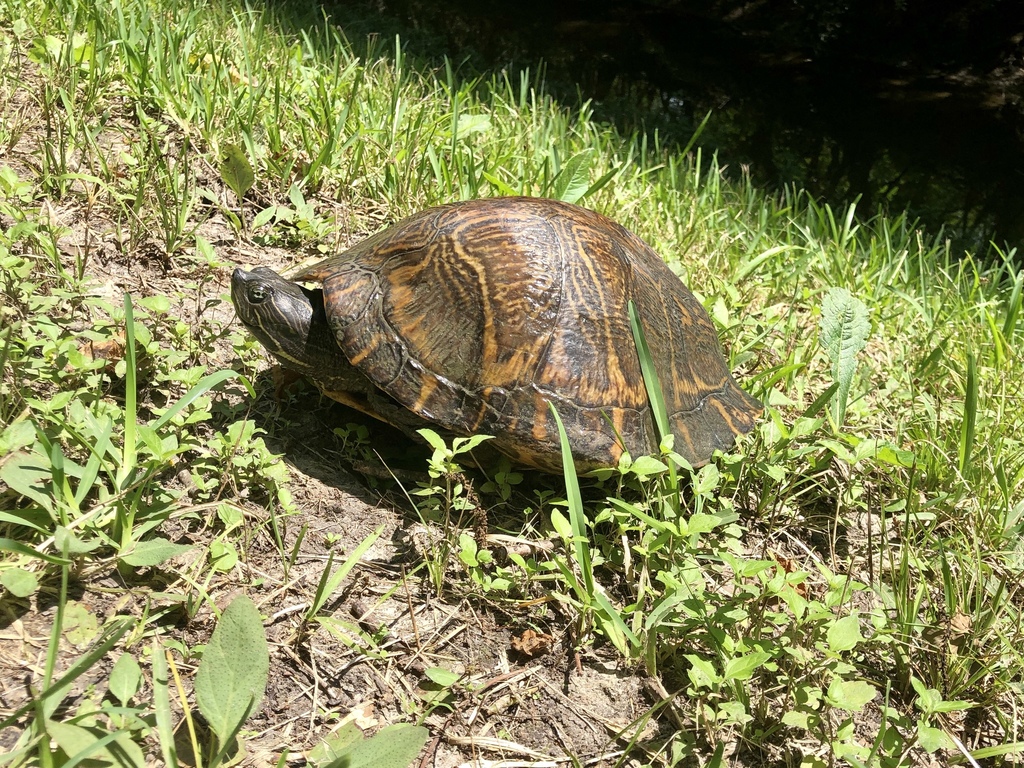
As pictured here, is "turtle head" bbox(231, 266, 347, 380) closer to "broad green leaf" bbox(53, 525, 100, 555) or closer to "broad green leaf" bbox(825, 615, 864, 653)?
"broad green leaf" bbox(53, 525, 100, 555)

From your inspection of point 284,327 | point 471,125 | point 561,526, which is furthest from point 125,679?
point 471,125

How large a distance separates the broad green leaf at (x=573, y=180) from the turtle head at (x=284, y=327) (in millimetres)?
1573

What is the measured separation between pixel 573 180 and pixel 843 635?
7.82 feet

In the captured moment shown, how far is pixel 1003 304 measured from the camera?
3.78 metres

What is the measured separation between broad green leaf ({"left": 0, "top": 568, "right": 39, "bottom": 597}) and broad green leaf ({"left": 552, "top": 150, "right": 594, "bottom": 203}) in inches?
103

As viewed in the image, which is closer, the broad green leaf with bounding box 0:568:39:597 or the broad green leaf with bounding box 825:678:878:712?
the broad green leaf with bounding box 0:568:39:597

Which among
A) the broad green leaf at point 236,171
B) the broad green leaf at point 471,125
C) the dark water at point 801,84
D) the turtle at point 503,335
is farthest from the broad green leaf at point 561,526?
the dark water at point 801,84

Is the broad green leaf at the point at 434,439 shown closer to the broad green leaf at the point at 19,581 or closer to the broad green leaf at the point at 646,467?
the broad green leaf at the point at 646,467

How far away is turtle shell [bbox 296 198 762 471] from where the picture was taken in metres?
2.14

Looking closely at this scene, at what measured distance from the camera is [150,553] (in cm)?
163

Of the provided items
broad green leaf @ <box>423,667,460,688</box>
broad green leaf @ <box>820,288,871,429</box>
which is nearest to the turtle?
broad green leaf @ <box>820,288,871,429</box>

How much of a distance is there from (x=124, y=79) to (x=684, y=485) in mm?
2909

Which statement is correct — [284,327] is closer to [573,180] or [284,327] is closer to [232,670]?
[232,670]

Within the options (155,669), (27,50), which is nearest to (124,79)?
(27,50)
